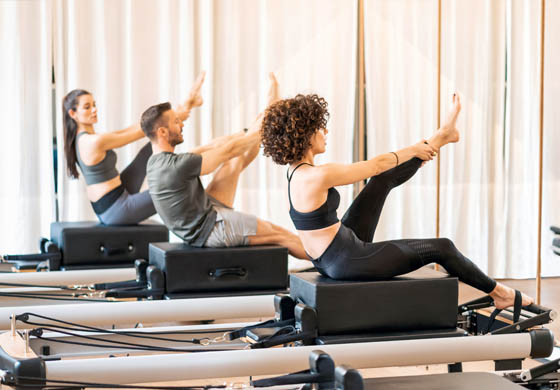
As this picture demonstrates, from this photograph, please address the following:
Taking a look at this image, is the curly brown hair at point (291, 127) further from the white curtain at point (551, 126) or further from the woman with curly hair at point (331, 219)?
the white curtain at point (551, 126)

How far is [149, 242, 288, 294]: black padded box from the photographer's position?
3932mm

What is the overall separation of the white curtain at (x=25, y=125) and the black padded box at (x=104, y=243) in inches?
46.9

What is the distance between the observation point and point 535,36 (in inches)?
163

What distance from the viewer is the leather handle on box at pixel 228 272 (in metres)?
3.98

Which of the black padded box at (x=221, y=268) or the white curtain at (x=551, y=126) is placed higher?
the white curtain at (x=551, y=126)

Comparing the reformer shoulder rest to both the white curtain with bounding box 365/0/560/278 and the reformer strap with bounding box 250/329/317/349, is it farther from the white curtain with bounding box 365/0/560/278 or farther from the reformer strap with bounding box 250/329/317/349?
the reformer strap with bounding box 250/329/317/349

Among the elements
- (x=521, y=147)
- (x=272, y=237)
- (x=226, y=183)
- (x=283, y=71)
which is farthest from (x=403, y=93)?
(x=272, y=237)

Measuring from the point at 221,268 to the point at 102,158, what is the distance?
1519 mm

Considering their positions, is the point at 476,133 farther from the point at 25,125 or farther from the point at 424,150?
the point at 25,125

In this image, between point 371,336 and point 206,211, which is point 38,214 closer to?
point 206,211

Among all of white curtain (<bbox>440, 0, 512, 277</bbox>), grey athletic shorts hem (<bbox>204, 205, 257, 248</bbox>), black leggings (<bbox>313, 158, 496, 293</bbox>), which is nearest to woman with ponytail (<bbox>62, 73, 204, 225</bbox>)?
grey athletic shorts hem (<bbox>204, 205, 257, 248</bbox>)

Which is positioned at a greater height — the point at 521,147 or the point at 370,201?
the point at 521,147

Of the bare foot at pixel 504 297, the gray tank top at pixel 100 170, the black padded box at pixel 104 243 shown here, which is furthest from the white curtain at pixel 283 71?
the bare foot at pixel 504 297

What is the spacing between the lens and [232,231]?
419 cm
